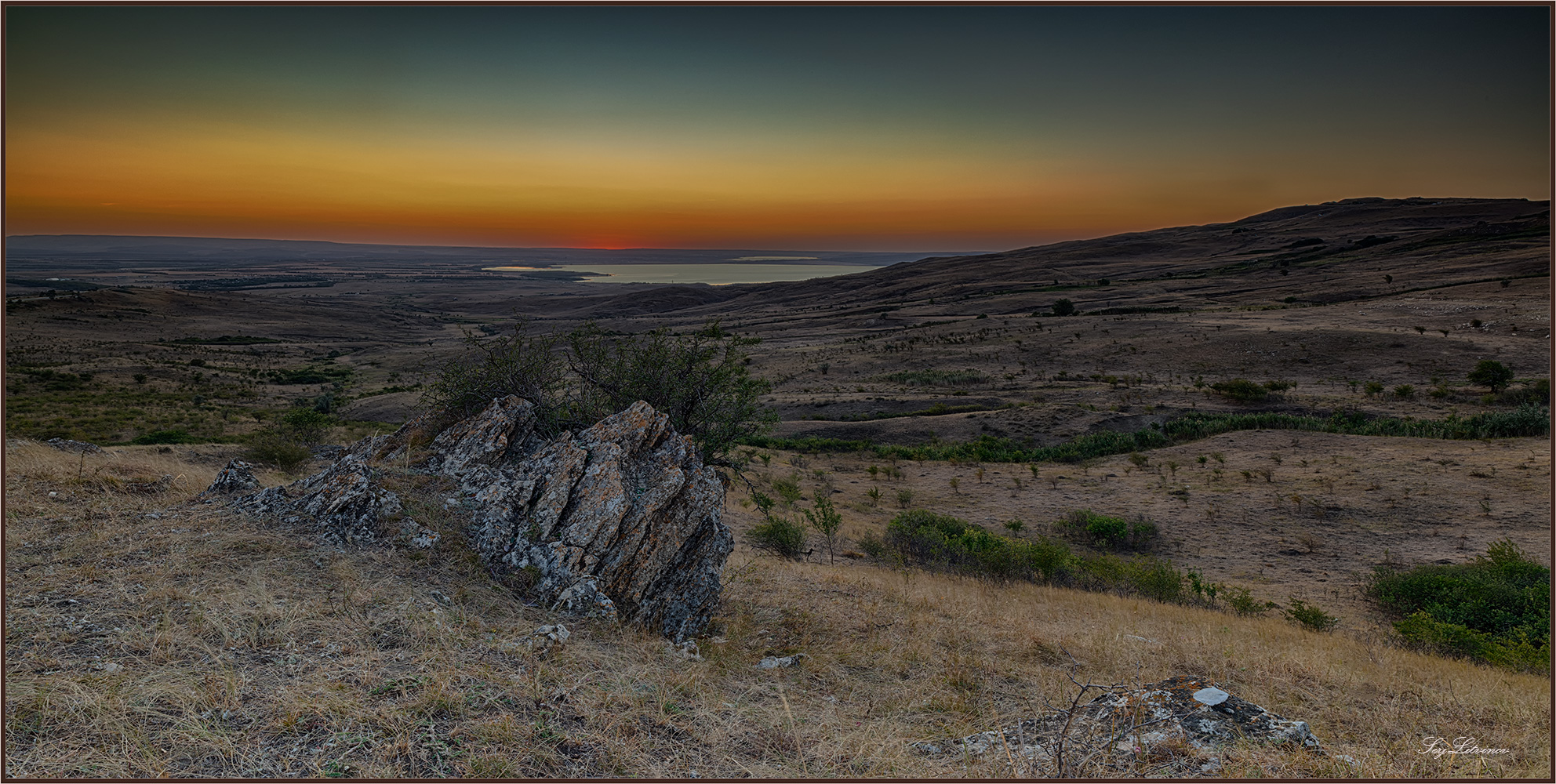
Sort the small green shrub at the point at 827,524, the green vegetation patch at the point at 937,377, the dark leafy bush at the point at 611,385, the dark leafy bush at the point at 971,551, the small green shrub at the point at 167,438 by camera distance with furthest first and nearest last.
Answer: the green vegetation patch at the point at 937,377 < the small green shrub at the point at 167,438 < the small green shrub at the point at 827,524 < the dark leafy bush at the point at 971,551 < the dark leafy bush at the point at 611,385

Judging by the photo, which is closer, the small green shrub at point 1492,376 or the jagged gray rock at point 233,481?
the jagged gray rock at point 233,481

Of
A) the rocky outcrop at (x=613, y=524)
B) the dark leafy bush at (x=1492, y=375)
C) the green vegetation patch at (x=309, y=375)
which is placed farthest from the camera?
the green vegetation patch at (x=309, y=375)

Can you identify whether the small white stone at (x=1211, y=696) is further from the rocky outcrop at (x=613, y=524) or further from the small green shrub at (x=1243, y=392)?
the small green shrub at (x=1243, y=392)

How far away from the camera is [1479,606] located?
13.1 metres

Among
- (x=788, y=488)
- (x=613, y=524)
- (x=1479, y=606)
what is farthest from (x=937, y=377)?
(x=613, y=524)

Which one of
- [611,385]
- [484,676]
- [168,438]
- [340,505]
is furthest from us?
[168,438]

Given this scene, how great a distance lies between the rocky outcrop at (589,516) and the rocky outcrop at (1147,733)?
4.17 metres

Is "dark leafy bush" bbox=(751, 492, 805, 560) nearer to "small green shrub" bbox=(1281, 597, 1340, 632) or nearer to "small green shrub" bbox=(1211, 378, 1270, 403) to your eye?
"small green shrub" bbox=(1281, 597, 1340, 632)

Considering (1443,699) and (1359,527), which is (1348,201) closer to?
(1359,527)

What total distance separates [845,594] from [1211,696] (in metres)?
6.53

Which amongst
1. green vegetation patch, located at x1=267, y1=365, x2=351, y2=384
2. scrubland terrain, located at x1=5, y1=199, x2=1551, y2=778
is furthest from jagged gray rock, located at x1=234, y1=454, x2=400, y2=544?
green vegetation patch, located at x1=267, y1=365, x2=351, y2=384

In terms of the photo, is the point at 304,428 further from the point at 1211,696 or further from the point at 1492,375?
the point at 1492,375

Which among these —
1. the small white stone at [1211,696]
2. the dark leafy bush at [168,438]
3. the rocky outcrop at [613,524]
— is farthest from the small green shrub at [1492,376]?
the dark leafy bush at [168,438]

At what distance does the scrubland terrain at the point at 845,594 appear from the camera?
5.29 meters
